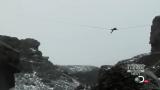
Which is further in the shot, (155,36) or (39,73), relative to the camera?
(155,36)

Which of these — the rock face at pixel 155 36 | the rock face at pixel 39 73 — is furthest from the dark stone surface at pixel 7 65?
the rock face at pixel 155 36

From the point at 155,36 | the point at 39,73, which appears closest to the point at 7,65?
the point at 39,73

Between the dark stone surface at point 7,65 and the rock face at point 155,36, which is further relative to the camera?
the rock face at point 155,36

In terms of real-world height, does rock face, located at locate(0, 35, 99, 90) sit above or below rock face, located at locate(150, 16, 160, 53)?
below

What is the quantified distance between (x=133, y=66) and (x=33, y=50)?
25212mm

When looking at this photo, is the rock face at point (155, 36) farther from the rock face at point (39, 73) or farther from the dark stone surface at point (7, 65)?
the dark stone surface at point (7, 65)

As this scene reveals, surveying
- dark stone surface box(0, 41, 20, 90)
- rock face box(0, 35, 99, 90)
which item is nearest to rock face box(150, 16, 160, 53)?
rock face box(0, 35, 99, 90)

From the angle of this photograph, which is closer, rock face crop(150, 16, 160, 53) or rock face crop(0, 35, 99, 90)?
rock face crop(0, 35, 99, 90)

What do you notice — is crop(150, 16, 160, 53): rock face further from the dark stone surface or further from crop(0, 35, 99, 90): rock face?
the dark stone surface

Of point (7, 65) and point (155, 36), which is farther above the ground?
point (155, 36)

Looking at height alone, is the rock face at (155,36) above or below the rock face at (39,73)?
above

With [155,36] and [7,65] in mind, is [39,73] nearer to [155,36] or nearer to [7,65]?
[7,65]

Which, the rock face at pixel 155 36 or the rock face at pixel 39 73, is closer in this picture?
the rock face at pixel 39 73

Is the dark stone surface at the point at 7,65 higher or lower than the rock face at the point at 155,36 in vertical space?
lower
